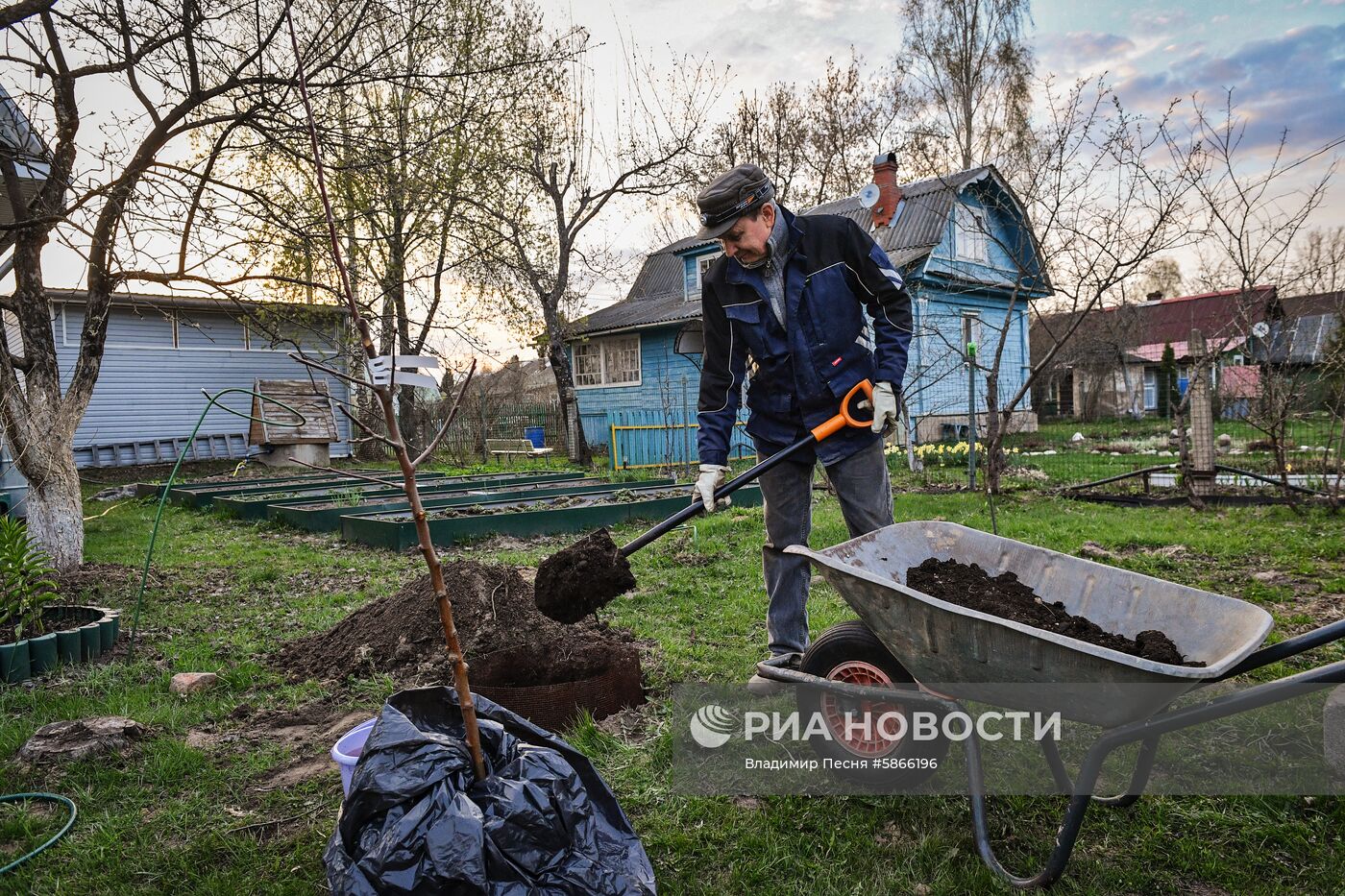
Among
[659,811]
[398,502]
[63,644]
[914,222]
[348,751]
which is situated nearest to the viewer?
[348,751]

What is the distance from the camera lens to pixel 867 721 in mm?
2424

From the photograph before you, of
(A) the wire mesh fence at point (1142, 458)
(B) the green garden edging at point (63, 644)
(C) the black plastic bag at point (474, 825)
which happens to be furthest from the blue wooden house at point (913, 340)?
(C) the black plastic bag at point (474, 825)

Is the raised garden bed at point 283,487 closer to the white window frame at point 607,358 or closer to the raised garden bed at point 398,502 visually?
the raised garden bed at point 398,502

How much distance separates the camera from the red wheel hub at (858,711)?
7.82 feet

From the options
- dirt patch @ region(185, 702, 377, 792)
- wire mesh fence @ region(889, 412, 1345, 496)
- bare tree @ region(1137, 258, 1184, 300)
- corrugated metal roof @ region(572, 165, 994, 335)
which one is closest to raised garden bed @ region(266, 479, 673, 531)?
wire mesh fence @ region(889, 412, 1345, 496)

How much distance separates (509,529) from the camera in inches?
290

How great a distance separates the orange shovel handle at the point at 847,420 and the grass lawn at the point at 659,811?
119cm

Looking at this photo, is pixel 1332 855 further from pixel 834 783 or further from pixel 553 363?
pixel 553 363

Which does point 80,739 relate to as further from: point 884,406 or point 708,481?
→ point 884,406

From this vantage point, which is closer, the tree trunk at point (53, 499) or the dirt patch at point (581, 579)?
the dirt patch at point (581, 579)

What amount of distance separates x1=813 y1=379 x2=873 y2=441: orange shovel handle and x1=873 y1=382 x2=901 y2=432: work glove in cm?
2

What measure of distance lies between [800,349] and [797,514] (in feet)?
2.06

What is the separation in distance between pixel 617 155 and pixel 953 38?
977cm

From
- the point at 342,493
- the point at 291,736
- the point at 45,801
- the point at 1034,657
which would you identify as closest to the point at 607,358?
the point at 342,493
